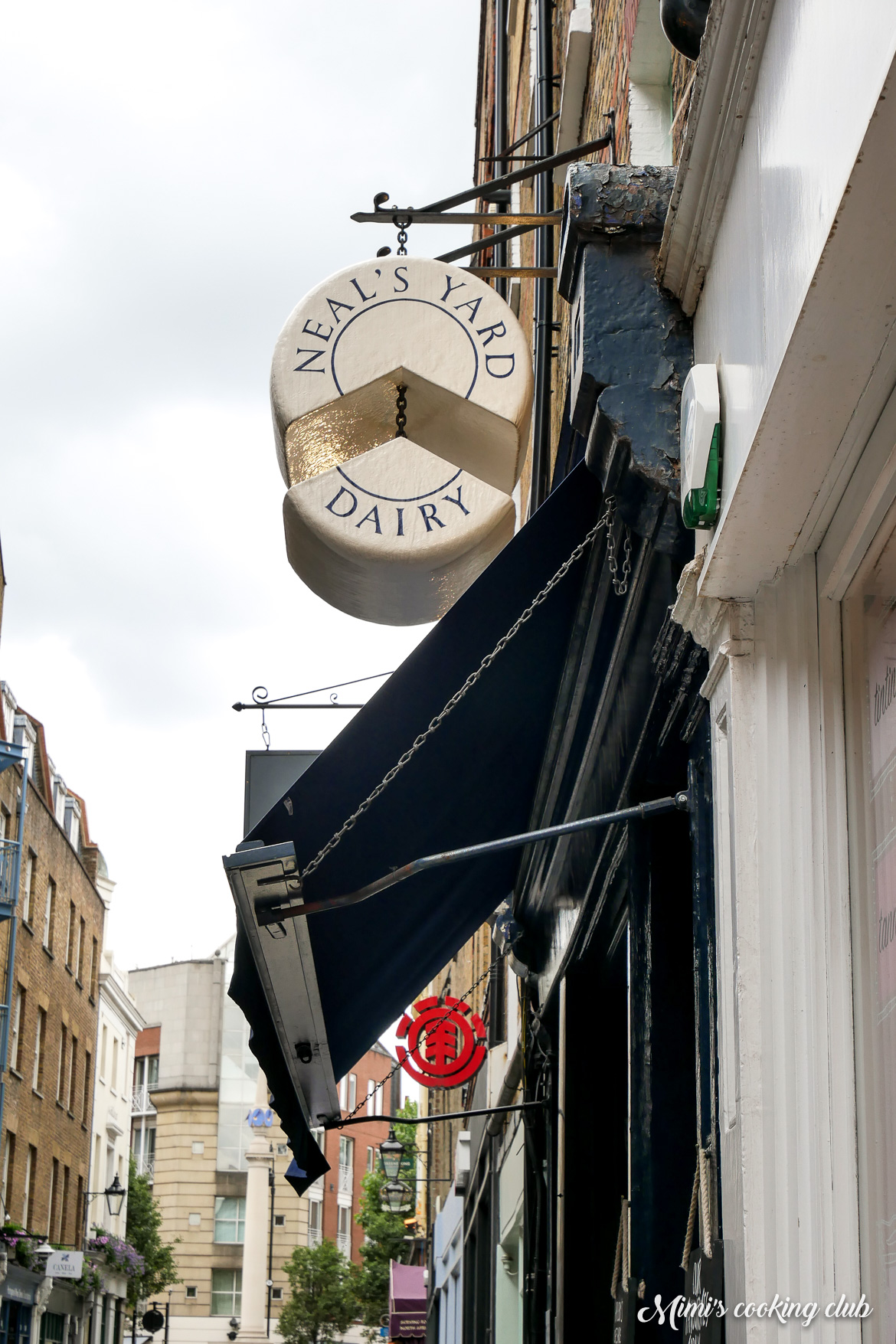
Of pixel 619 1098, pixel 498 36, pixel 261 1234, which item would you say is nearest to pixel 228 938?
pixel 261 1234

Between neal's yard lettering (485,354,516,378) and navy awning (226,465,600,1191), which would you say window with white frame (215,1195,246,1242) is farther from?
neal's yard lettering (485,354,516,378)

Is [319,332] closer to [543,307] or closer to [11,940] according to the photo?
[543,307]

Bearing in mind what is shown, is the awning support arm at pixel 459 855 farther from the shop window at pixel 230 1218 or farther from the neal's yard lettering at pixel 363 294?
the shop window at pixel 230 1218

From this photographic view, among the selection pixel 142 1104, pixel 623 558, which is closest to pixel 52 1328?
pixel 623 558

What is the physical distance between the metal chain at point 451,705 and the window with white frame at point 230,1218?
196 ft

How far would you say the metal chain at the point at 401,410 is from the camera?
14.8 feet

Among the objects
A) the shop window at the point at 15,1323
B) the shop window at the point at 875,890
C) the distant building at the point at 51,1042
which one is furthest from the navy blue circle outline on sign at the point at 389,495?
the shop window at the point at 15,1323

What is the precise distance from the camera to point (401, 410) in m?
4.52

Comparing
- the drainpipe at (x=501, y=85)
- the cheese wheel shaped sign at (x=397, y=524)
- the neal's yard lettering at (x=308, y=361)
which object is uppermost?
the drainpipe at (x=501, y=85)

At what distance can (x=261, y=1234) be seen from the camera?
1981 inches

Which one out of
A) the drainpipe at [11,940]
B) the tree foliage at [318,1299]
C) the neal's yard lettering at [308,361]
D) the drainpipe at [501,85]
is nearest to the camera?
the neal's yard lettering at [308,361]

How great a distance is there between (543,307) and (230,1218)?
193ft

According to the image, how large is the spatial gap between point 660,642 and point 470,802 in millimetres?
1448

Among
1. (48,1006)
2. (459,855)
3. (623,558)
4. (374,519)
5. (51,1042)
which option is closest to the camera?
(623,558)
